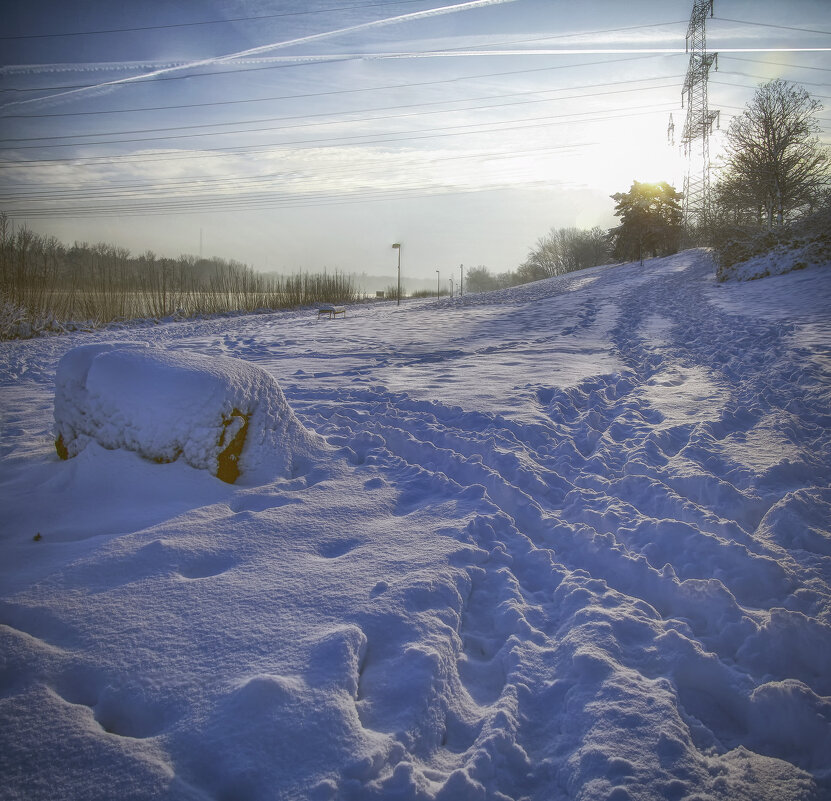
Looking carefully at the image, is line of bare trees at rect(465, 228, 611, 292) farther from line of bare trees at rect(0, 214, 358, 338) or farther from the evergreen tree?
line of bare trees at rect(0, 214, 358, 338)

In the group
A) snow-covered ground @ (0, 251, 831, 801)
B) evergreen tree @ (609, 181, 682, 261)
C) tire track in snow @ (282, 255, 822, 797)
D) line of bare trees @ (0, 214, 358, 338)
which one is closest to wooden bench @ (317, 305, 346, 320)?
line of bare trees @ (0, 214, 358, 338)

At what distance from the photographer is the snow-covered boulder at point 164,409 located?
9.82 feet

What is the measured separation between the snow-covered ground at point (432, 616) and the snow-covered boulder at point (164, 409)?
138 millimetres

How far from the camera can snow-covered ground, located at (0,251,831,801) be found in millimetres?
1340

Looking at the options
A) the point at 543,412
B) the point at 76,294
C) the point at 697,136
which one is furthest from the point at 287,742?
the point at 697,136

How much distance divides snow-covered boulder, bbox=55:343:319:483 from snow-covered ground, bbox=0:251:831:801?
14cm

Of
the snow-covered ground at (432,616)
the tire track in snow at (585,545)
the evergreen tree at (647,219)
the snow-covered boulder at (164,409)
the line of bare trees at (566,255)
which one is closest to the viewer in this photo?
the snow-covered ground at (432,616)

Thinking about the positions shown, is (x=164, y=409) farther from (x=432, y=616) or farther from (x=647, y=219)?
(x=647, y=219)

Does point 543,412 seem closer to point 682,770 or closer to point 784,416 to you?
point 784,416

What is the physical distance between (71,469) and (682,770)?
3.51 metres

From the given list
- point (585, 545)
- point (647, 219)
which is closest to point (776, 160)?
point (647, 219)

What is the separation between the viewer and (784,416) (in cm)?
425

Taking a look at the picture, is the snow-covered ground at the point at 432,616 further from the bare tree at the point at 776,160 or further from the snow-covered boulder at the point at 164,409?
the bare tree at the point at 776,160

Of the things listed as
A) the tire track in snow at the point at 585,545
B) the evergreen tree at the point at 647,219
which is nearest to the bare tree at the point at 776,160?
the evergreen tree at the point at 647,219
